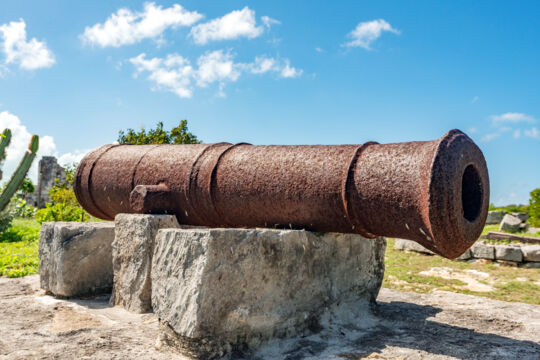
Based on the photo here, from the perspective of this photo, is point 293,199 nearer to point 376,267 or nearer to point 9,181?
point 376,267

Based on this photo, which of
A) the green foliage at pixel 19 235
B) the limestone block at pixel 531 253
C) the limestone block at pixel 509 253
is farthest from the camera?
the green foliage at pixel 19 235

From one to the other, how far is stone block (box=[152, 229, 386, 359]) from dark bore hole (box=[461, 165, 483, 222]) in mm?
983

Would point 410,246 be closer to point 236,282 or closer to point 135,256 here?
point 135,256

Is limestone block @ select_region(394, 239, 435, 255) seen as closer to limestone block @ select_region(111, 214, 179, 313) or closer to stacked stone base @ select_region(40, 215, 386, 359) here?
stacked stone base @ select_region(40, 215, 386, 359)

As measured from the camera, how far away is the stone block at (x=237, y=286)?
8.71 ft

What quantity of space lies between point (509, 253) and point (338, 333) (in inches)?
272

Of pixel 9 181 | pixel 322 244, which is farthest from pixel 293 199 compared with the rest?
pixel 9 181

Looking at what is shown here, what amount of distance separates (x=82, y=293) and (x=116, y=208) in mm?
848

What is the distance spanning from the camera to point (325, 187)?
2986mm

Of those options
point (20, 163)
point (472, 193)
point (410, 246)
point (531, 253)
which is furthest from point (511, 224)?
point (20, 163)

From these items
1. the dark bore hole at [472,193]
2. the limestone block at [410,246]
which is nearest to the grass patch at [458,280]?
the limestone block at [410,246]

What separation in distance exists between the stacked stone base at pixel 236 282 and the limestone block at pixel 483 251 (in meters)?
6.35

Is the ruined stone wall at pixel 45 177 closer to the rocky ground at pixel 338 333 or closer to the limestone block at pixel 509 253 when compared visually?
the rocky ground at pixel 338 333

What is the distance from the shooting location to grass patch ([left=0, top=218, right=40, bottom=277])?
5820mm
